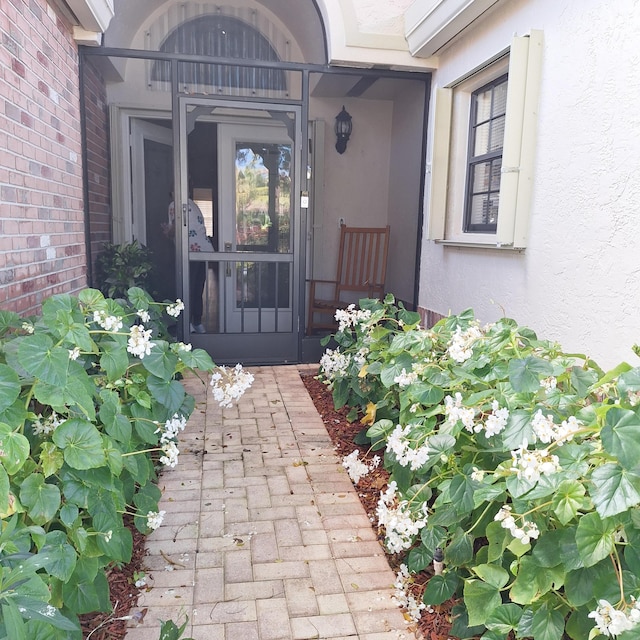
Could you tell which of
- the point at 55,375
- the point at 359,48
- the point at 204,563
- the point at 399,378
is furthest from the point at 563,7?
the point at 204,563

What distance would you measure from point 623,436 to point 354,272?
4416 millimetres

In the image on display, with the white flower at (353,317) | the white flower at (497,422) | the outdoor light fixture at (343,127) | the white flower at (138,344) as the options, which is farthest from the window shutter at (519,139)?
the outdoor light fixture at (343,127)

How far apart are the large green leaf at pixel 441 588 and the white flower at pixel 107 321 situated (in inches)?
50.2

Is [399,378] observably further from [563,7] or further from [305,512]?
[563,7]

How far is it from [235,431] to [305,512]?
39.0 inches

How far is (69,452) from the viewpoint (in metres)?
1.37

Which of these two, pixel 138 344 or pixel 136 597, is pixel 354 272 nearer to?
pixel 138 344

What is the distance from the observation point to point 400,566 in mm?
1924

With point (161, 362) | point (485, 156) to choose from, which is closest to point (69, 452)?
point (161, 362)

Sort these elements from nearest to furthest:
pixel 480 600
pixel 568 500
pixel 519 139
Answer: pixel 568 500 → pixel 480 600 → pixel 519 139

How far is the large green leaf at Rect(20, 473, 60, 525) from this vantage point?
132cm

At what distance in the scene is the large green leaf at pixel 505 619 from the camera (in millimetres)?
1318

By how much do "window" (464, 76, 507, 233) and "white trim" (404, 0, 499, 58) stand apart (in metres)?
0.41

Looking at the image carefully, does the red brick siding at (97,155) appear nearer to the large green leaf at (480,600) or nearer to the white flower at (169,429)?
the white flower at (169,429)
